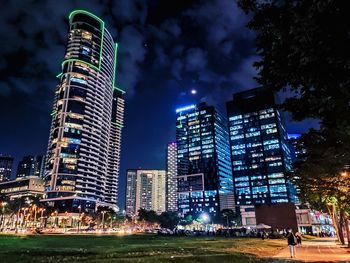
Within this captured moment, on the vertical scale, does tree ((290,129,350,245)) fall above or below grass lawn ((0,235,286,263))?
above

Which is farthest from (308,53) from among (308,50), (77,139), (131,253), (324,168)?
(77,139)

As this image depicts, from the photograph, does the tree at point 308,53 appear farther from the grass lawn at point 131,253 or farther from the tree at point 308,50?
the grass lawn at point 131,253

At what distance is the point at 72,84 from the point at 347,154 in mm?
188643

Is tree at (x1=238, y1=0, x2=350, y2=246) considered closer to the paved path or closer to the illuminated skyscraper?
the paved path

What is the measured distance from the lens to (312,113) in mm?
11570

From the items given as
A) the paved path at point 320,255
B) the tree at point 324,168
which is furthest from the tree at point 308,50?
the paved path at point 320,255

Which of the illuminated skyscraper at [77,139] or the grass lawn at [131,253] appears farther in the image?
the illuminated skyscraper at [77,139]

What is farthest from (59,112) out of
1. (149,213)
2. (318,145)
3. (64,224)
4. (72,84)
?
(318,145)

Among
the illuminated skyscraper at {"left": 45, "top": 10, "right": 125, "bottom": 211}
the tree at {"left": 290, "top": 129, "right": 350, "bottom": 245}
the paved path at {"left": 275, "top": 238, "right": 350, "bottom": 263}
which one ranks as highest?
the illuminated skyscraper at {"left": 45, "top": 10, "right": 125, "bottom": 211}

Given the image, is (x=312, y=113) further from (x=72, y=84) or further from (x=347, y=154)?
(x=72, y=84)

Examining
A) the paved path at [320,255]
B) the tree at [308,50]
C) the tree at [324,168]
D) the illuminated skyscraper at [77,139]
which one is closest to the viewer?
the tree at [308,50]

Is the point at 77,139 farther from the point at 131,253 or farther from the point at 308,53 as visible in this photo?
the point at 308,53

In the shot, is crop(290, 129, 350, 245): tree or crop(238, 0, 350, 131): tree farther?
crop(290, 129, 350, 245): tree

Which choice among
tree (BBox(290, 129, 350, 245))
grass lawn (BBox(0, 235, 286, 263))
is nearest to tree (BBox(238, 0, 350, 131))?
tree (BBox(290, 129, 350, 245))
